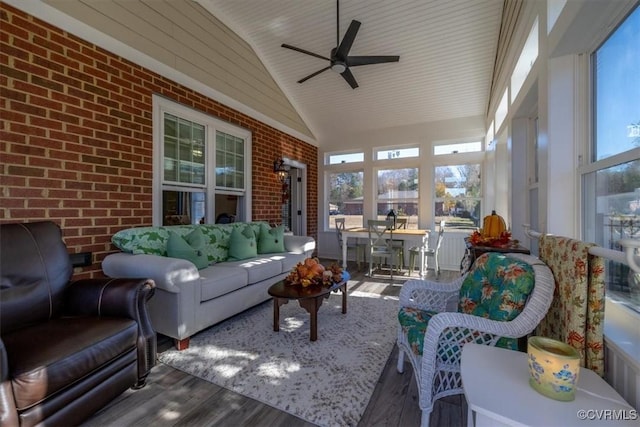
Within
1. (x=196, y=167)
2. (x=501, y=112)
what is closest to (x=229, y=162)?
(x=196, y=167)

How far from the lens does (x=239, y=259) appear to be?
3395 millimetres

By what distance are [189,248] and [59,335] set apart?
1374mm

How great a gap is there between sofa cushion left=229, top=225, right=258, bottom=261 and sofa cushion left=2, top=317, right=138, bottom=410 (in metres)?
1.74

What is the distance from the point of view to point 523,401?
836mm

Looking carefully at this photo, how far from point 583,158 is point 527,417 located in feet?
5.17

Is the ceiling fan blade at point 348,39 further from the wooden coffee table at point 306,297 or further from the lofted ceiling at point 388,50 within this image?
the wooden coffee table at point 306,297

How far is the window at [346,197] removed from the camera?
20.4 ft

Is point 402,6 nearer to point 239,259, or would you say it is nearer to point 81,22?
point 81,22

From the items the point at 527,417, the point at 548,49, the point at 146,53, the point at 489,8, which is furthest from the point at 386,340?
the point at 489,8

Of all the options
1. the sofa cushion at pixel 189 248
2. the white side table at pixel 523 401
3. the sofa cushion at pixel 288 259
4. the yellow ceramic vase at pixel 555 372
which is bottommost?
the sofa cushion at pixel 288 259

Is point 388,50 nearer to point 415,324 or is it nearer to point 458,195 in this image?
point 458,195

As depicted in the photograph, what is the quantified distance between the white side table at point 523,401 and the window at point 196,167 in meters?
3.31

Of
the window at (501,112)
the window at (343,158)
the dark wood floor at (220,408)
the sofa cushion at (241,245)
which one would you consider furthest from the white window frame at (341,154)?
the dark wood floor at (220,408)

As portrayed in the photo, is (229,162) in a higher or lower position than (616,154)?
higher
